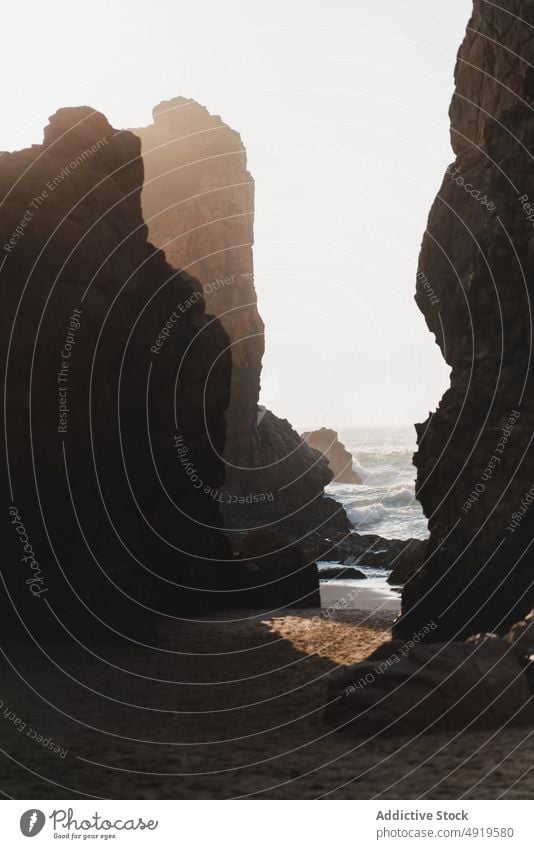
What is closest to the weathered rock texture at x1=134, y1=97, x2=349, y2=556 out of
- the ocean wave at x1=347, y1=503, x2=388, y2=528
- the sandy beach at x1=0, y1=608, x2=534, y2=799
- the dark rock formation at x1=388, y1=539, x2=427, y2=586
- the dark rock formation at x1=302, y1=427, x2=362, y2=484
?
the ocean wave at x1=347, y1=503, x2=388, y2=528

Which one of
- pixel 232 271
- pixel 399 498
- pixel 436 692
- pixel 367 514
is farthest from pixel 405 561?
pixel 232 271

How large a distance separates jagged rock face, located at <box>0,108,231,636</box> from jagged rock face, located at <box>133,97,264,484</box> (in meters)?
44.1

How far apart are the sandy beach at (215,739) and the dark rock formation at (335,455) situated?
3933 inches

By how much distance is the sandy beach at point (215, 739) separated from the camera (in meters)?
9.35

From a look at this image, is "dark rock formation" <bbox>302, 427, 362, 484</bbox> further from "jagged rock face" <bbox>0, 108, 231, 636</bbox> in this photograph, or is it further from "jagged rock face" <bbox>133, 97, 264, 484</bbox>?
"jagged rock face" <bbox>0, 108, 231, 636</bbox>

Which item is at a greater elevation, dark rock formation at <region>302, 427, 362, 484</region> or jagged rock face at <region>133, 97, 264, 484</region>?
jagged rock face at <region>133, 97, 264, 484</region>

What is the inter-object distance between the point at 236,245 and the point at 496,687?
251 feet

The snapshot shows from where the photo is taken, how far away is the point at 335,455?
12381 cm

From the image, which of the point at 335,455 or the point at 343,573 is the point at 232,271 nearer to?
the point at 335,455

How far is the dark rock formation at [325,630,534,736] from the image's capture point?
11.6 meters

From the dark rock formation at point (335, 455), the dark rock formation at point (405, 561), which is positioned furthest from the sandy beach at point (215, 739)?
the dark rock formation at point (335, 455)

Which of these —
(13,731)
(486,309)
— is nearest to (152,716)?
(13,731)

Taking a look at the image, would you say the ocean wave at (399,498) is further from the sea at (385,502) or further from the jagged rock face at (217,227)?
the jagged rock face at (217,227)
